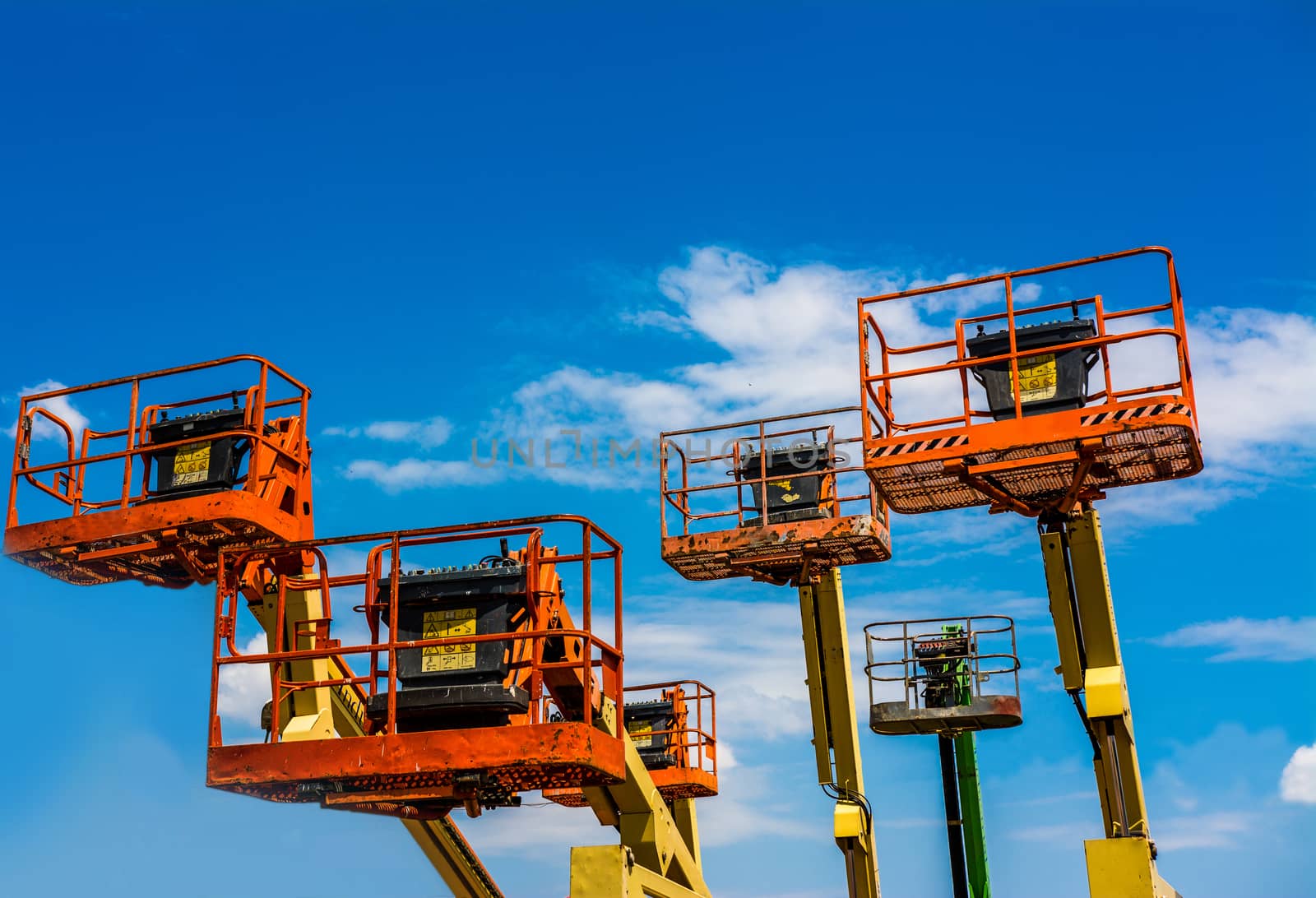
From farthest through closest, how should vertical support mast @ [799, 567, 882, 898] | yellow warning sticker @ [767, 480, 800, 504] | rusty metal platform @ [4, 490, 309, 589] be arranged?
yellow warning sticker @ [767, 480, 800, 504], vertical support mast @ [799, 567, 882, 898], rusty metal platform @ [4, 490, 309, 589]

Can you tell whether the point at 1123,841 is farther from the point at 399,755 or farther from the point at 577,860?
the point at 399,755

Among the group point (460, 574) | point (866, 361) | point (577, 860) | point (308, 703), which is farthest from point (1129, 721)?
point (308, 703)

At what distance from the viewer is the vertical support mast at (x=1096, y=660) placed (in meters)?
12.5

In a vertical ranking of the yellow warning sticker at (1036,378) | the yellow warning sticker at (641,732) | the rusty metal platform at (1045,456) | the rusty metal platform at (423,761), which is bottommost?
the rusty metal platform at (423,761)

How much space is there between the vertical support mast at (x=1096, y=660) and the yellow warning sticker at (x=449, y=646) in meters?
5.83

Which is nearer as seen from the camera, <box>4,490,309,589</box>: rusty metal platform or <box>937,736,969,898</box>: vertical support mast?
<box>4,490,309,589</box>: rusty metal platform

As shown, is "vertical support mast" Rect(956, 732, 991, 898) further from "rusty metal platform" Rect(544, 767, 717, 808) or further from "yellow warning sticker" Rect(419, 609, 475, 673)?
"yellow warning sticker" Rect(419, 609, 475, 673)

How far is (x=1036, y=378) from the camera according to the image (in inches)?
506

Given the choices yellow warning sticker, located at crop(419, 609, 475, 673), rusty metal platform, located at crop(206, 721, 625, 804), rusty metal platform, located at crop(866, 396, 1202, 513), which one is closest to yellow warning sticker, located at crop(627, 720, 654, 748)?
rusty metal platform, located at crop(866, 396, 1202, 513)

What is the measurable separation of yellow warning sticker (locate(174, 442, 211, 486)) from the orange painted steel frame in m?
1.67

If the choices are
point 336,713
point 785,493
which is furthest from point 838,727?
point 336,713

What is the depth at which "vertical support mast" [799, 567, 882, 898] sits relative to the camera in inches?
611

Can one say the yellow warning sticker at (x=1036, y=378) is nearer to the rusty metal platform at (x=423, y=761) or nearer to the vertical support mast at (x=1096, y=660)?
the vertical support mast at (x=1096, y=660)

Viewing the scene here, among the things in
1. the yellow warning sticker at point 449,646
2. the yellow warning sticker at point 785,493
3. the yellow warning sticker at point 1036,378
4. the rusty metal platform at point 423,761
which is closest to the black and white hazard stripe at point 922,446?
the yellow warning sticker at point 1036,378
